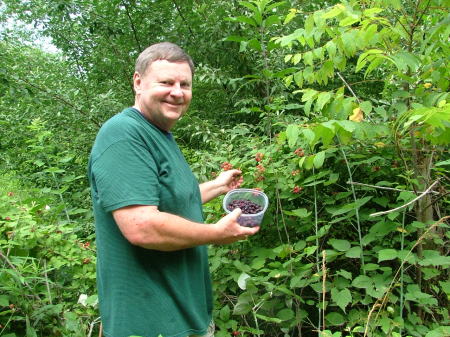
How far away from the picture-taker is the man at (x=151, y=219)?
1.31m

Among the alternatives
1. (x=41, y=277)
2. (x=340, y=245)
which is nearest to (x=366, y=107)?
(x=340, y=245)

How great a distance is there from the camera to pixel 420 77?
1.84m

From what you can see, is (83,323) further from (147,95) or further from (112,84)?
(112,84)

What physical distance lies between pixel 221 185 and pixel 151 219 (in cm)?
82

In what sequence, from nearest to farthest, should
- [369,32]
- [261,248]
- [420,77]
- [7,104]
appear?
[369,32] < [420,77] < [261,248] < [7,104]

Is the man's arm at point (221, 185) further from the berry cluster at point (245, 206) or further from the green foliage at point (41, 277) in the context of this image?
the green foliage at point (41, 277)

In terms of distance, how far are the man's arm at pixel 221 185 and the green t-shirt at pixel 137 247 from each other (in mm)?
434

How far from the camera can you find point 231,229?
149 cm

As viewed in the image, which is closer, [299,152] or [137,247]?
[137,247]

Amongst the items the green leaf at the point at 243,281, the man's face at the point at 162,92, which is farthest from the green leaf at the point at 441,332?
the man's face at the point at 162,92

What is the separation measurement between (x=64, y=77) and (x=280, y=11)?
3093mm

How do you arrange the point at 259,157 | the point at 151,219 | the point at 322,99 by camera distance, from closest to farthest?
1. the point at 151,219
2. the point at 322,99
3. the point at 259,157

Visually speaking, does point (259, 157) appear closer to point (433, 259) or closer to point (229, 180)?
point (229, 180)

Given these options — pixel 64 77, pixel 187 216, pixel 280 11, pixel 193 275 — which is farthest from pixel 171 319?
pixel 64 77
